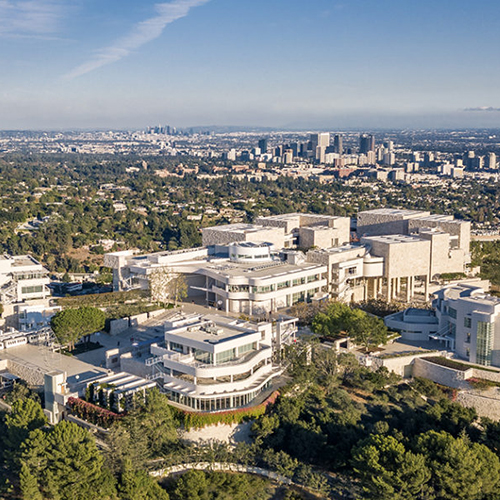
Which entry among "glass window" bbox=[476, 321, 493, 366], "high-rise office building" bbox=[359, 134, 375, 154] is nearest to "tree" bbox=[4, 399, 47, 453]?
"glass window" bbox=[476, 321, 493, 366]

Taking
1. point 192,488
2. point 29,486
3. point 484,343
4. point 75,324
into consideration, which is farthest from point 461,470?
point 75,324

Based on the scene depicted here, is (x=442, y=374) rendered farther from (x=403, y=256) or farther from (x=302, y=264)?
(x=403, y=256)

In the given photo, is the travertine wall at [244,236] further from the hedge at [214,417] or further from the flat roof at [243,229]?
the hedge at [214,417]

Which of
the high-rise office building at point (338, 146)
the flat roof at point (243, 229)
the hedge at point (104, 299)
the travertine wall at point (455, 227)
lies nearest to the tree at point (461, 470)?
the hedge at point (104, 299)

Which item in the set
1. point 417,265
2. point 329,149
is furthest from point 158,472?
point 329,149

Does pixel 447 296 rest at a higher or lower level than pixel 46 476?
higher

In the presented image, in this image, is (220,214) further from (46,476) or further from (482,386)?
(46,476)
